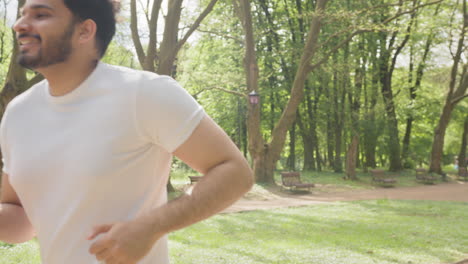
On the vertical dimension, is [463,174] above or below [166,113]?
below

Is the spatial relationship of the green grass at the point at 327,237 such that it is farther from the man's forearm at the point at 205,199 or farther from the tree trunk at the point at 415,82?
the tree trunk at the point at 415,82

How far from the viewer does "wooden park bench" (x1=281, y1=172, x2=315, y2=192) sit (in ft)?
69.1

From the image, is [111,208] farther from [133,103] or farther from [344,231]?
[344,231]

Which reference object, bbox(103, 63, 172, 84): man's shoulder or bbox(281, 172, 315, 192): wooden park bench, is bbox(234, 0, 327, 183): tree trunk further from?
bbox(103, 63, 172, 84): man's shoulder

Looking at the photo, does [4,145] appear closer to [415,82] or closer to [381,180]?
[381,180]

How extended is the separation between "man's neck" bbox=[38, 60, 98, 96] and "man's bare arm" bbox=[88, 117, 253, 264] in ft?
1.28

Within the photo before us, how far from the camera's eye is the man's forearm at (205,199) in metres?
1.24

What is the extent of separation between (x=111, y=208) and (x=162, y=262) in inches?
9.1

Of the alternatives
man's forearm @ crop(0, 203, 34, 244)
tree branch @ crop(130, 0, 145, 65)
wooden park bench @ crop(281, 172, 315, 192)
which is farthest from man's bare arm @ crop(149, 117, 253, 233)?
wooden park bench @ crop(281, 172, 315, 192)

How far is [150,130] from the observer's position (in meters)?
1.34

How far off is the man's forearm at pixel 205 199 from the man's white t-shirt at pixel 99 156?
132mm

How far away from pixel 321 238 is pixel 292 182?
449 inches

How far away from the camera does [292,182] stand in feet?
70.5

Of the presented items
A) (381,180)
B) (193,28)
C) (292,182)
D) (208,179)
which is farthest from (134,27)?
(208,179)
